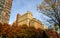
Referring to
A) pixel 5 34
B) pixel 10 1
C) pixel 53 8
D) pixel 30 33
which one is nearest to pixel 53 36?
pixel 30 33

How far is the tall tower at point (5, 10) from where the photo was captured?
6298 centimetres

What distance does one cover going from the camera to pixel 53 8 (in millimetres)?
19609

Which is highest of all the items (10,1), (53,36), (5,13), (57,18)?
(10,1)

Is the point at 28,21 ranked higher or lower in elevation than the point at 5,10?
lower

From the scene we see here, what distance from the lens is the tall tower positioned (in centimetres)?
6298

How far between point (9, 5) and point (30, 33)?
3617cm

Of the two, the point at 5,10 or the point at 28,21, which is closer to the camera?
the point at 28,21

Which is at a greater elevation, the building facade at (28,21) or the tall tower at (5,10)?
the tall tower at (5,10)

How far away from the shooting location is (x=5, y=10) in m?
65.1

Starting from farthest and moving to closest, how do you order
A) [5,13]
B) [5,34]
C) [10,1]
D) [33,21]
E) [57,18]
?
1. [10,1]
2. [5,13]
3. [33,21]
4. [5,34]
5. [57,18]

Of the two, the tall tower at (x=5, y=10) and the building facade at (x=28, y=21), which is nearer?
the building facade at (x=28, y=21)

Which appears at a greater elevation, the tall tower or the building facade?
the tall tower

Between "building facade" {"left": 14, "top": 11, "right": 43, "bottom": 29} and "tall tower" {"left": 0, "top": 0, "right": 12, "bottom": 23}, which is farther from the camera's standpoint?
"tall tower" {"left": 0, "top": 0, "right": 12, "bottom": 23}

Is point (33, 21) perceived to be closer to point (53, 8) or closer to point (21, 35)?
point (21, 35)
